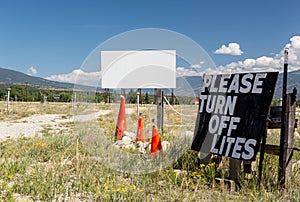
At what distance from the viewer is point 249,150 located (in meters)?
4.96

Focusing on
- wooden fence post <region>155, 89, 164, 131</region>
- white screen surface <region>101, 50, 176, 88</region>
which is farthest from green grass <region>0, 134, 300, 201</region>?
wooden fence post <region>155, 89, 164, 131</region>

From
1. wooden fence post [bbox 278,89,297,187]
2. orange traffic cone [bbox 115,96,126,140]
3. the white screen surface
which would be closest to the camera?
wooden fence post [bbox 278,89,297,187]

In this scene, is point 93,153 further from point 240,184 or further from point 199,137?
point 240,184

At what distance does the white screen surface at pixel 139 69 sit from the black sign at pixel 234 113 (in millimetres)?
1276

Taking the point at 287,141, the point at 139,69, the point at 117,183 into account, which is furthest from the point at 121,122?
the point at 287,141

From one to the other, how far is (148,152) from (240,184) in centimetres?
257

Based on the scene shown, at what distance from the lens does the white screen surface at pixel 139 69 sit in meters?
6.98

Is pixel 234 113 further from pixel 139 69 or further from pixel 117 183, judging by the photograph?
pixel 139 69

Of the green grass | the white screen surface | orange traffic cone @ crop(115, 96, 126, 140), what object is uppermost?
the white screen surface

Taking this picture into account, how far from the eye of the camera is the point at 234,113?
5.35 metres

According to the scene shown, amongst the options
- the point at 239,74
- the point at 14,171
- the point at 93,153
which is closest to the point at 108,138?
the point at 93,153

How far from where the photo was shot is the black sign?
194 inches

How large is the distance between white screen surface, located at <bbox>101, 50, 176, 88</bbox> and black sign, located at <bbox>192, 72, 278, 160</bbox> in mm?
Result: 1276

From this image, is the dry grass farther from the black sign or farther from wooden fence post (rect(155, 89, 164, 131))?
wooden fence post (rect(155, 89, 164, 131))
